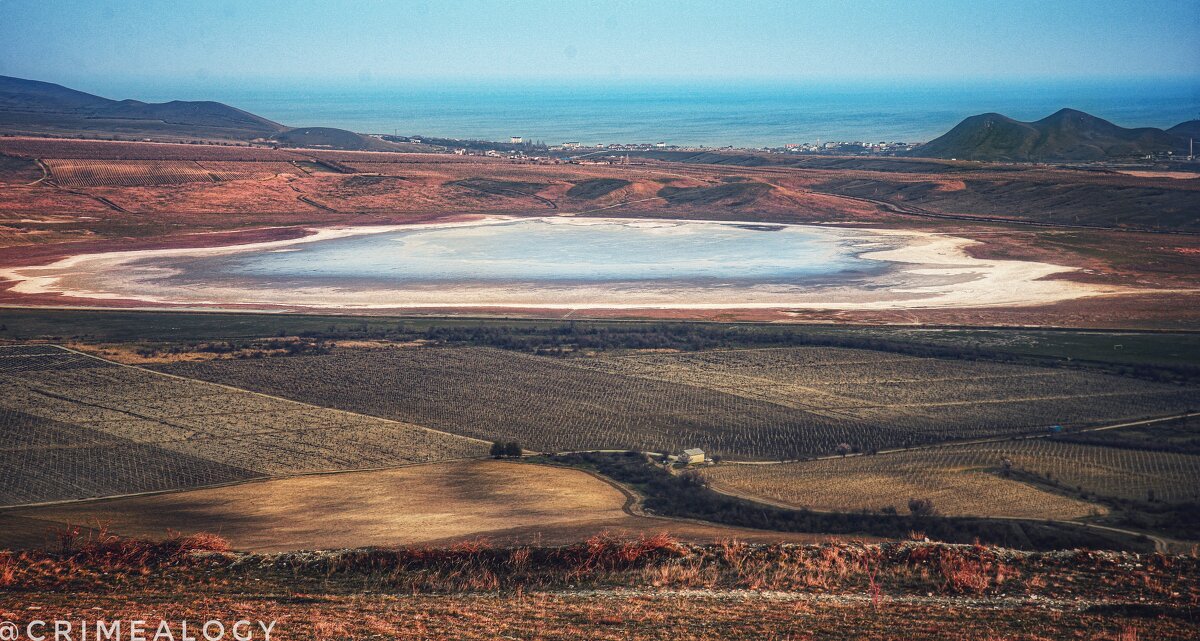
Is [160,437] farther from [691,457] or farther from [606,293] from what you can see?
[606,293]

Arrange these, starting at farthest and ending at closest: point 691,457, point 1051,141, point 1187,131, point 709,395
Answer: point 1187,131
point 1051,141
point 709,395
point 691,457

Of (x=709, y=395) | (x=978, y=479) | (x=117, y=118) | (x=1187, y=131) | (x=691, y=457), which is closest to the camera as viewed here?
A: (x=978, y=479)

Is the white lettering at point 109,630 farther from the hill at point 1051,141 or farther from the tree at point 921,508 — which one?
the hill at point 1051,141

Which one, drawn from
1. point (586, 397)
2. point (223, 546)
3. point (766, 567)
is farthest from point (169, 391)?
point (766, 567)

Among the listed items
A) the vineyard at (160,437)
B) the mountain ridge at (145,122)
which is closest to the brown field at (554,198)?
the vineyard at (160,437)

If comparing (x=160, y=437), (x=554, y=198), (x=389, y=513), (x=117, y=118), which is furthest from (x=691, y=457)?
(x=117, y=118)

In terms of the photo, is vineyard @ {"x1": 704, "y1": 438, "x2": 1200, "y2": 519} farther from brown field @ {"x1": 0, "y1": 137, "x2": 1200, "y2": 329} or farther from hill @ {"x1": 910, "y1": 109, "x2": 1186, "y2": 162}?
A: hill @ {"x1": 910, "y1": 109, "x2": 1186, "y2": 162}
